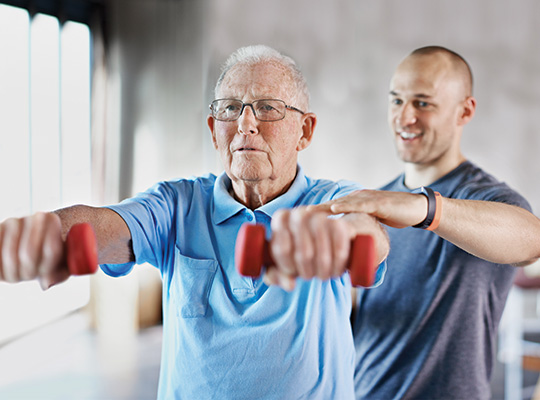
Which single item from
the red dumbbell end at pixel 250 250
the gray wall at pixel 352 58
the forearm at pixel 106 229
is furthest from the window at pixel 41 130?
the red dumbbell end at pixel 250 250

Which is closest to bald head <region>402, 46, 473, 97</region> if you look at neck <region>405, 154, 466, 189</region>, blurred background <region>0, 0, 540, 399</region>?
neck <region>405, 154, 466, 189</region>

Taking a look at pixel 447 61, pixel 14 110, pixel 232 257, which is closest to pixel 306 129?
pixel 232 257

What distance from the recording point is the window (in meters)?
4.47

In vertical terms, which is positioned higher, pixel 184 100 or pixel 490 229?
pixel 184 100

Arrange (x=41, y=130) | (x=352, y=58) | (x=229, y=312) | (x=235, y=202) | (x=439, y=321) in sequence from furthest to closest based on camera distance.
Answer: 1. (x=352, y=58)
2. (x=41, y=130)
3. (x=439, y=321)
4. (x=235, y=202)
5. (x=229, y=312)

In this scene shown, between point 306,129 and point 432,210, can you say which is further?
point 306,129

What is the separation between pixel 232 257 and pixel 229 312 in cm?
14

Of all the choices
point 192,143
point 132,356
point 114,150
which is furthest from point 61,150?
point 132,356

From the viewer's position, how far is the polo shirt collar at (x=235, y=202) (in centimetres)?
134

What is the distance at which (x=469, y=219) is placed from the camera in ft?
4.02

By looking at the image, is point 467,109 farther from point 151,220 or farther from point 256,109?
point 151,220

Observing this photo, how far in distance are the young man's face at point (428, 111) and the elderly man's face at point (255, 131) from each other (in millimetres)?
647

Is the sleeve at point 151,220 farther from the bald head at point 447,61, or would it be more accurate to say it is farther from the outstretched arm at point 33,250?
the bald head at point 447,61

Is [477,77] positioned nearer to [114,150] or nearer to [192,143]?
[192,143]
